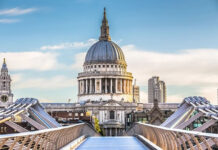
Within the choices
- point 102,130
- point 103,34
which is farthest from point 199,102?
point 103,34

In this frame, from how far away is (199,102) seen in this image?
2400cm

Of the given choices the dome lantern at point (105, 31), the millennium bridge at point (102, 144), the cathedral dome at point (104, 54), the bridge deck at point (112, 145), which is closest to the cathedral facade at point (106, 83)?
the cathedral dome at point (104, 54)

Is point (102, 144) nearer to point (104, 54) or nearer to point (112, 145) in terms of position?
point (112, 145)

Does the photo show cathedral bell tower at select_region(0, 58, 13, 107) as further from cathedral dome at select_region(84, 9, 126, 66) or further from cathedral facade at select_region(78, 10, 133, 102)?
cathedral dome at select_region(84, 9, 126, 66)

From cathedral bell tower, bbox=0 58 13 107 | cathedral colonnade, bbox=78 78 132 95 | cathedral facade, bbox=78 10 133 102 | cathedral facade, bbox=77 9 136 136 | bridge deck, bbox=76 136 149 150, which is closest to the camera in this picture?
bridge deck, bbox=76 136 149 150

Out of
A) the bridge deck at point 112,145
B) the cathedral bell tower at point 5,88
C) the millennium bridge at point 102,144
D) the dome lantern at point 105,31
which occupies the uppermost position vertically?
the dome lantern at point 105,31

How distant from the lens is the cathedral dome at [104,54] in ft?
486

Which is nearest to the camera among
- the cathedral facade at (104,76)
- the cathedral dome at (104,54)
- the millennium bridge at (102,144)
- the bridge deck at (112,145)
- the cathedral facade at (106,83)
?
the millennium bridge at (102,144)

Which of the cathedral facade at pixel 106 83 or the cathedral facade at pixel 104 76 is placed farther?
the cathedral facade at pixel 104 76

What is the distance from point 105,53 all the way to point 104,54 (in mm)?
426

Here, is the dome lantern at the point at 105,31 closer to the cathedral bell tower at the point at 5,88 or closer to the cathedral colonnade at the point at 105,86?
the cathedral colonnade at the point at 105,86

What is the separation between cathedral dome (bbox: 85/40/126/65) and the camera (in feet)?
486

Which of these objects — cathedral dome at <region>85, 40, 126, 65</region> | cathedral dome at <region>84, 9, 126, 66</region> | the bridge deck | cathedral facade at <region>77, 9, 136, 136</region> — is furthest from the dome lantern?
the bridge deck

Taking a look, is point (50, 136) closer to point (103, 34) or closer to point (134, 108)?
point (134, 108)
